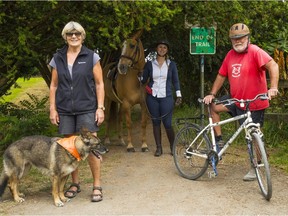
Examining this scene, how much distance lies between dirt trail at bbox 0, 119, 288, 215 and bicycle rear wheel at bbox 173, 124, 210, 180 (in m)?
0.16

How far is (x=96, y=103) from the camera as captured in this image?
19.4ft

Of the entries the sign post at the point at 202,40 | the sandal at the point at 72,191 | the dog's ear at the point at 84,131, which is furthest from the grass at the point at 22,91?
the dog's ear at the point at 84,131

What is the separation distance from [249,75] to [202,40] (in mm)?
2365

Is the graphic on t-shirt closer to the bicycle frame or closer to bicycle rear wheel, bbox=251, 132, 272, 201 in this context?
the bicycle frame

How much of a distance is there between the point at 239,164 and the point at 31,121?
4.16 metres

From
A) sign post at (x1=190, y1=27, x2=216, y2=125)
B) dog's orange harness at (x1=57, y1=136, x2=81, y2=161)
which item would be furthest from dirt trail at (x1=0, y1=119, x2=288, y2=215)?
sign post at (x1=190, y1=27, x2=216, y2=125)

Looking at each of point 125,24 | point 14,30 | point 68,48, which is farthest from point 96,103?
point 14,30

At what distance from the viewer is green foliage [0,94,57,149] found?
348 inches

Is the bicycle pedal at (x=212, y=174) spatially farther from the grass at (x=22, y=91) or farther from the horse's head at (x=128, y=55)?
the grass at (x=22, y=91)

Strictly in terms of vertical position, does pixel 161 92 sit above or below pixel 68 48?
below

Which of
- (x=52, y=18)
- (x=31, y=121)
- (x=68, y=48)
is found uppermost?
(x=52, y=18)

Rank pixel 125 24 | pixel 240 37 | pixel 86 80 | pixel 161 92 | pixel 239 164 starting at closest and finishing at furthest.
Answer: pixel 86 80, pixel 240 37, pixel 125 24, pixel 239 164, pixel 161 92

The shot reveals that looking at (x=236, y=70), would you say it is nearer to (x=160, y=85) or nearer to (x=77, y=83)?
(x=160, y=85)

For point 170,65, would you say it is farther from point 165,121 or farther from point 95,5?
point 95,5
